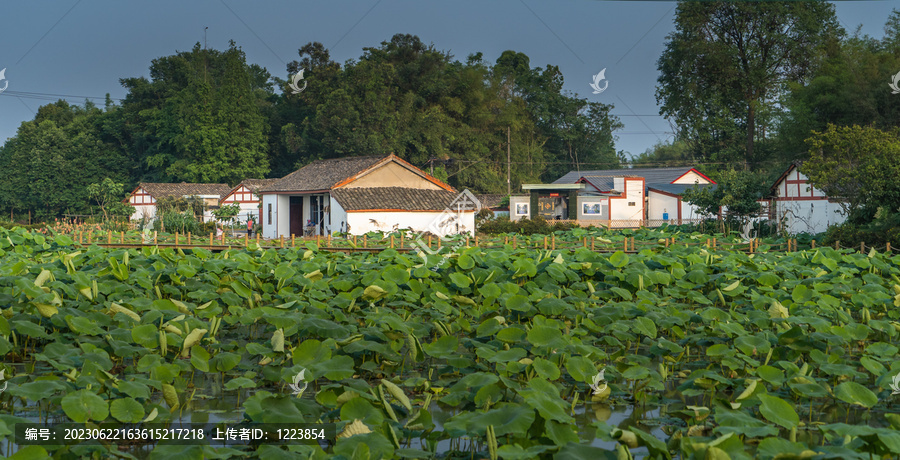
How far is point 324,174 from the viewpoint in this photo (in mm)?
26078

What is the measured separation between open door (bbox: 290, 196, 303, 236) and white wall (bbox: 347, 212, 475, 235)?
505 centimetres

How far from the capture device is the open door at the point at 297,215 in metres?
26.7

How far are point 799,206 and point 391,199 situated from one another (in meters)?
14.3

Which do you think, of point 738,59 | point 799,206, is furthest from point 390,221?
point 738,59

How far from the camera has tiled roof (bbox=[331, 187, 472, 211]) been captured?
887 inches

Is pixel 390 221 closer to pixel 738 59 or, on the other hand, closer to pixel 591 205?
pixel 591 205

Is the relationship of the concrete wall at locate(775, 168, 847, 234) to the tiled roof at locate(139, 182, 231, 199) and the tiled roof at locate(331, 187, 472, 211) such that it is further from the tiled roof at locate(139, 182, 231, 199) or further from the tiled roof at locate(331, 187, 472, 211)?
the tiled roof at locate(139, 182, 231, 199)

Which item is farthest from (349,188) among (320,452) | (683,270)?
(320,452)

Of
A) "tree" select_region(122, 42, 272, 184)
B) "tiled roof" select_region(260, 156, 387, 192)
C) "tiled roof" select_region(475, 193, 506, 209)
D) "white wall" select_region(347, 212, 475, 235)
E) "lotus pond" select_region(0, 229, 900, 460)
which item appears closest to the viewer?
"lotus pond" select_region(0, 229, 900, 460)

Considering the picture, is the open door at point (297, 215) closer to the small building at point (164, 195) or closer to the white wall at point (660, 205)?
the small building at point (164, 195)

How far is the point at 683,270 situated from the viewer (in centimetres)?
1050

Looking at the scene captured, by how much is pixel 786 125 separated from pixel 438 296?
3074cm

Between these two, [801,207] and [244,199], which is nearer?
[801,207]

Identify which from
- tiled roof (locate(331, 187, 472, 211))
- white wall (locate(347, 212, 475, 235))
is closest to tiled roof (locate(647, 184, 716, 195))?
tiled roof (locate(331, 187, 472, 211))
